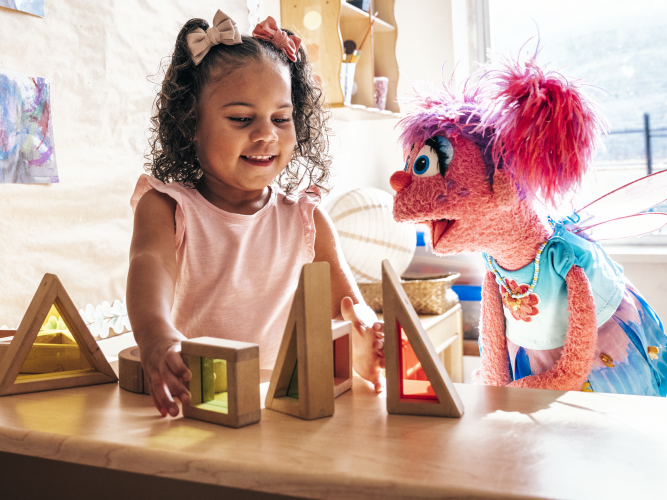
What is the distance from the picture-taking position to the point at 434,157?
841 millimetres

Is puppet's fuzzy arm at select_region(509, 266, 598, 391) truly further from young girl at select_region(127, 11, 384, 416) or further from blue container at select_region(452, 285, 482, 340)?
blue container at select_region(452, 285, 482, 340)

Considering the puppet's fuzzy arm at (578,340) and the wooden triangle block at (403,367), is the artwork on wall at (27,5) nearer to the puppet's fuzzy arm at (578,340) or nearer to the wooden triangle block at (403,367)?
the wooden triangle block at (403,367)

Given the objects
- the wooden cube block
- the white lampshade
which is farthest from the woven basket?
the wooden cube block

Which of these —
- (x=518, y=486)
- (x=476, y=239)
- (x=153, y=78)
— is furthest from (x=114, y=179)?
(x=518, y=486)

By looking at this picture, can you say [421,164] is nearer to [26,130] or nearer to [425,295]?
[26,130]

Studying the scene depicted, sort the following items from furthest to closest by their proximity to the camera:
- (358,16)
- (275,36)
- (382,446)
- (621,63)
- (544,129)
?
(621,63), (358,16), (275,36), (544,129), (382,446)

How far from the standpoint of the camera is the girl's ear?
811mm

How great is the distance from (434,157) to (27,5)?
695 millimetres

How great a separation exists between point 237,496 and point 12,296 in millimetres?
621

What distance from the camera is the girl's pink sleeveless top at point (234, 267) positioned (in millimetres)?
826

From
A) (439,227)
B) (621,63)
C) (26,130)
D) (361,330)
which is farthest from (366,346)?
(621,63)

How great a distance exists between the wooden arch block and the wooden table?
12 mm

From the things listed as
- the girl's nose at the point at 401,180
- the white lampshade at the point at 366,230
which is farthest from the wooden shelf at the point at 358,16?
the girl's nose at the point at 401,180

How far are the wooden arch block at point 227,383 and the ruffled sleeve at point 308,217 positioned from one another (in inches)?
16.7
